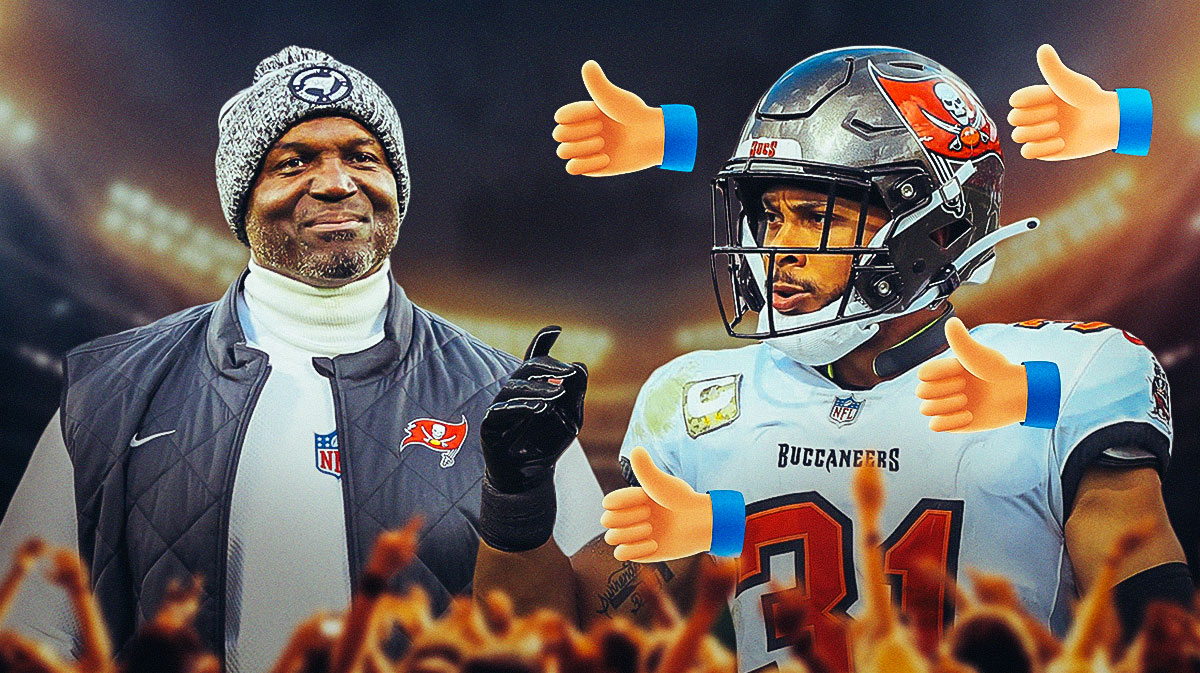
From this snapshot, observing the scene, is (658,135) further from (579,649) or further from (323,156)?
(579,649)

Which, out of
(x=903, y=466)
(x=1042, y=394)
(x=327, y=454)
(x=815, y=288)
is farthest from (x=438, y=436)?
(x=1042, y=394)

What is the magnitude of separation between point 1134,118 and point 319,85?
4.97ft

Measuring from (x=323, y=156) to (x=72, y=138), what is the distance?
54 centimetres

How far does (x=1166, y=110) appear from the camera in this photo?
256cm

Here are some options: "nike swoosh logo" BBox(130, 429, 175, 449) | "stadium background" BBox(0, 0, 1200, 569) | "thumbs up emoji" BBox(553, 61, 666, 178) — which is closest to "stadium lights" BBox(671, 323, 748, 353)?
"stadium background" BBox(0, 0, 1200, 569)

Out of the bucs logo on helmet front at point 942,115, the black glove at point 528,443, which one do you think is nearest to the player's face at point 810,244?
the bucs logo on helmet front at point 942,115

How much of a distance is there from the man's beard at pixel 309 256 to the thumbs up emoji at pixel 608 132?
0.43 meters

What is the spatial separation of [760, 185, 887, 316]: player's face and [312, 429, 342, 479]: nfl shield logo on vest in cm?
87

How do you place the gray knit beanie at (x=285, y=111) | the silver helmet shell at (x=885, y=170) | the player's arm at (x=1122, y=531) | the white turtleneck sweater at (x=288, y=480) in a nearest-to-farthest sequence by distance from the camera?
the player's arm at (x=1122, y=531), the silver helmet shell at (x=885, y=170), the white turtleneck sweater at (x=288, y=480), the gray knit beanie at (x=285, y=111)

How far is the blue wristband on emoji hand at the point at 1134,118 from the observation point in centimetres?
230

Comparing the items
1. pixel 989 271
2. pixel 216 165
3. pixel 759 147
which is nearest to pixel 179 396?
pixel 216 165

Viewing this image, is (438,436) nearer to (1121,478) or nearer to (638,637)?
(638,637)

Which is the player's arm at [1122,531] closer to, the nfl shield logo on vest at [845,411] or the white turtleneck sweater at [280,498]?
the nfl shield logo on vest at [845,411]

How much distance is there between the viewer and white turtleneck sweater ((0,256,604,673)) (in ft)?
7.73
